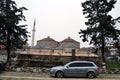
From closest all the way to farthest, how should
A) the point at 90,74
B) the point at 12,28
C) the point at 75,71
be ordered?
the point at 75,71, the point at 90,74, the point at 12,28

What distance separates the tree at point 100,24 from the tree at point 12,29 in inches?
456

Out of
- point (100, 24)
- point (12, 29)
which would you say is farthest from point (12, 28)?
point (100, 24)

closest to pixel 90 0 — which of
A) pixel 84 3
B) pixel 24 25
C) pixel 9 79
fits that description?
pixel 84 3

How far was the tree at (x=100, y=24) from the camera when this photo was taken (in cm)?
5281

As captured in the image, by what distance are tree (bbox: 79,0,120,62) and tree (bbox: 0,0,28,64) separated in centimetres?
1158

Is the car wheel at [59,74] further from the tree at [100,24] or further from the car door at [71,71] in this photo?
the tree at [100,24]

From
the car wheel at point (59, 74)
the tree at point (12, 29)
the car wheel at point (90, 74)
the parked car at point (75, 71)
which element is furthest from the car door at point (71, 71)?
the tree at point (12, 29)

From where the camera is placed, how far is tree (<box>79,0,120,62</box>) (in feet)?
173

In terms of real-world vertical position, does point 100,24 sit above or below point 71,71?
above

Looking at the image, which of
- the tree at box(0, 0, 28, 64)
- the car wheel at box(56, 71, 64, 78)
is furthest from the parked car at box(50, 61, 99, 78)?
the tree at box(0, 0, 28, 64)

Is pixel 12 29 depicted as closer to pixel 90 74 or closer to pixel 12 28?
pixel 12 28

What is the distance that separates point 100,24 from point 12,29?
16196mm

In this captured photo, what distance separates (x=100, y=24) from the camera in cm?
5259

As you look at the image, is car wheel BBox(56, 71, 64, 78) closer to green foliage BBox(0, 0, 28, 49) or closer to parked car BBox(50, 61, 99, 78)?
parked car BBox(50, 61, 99, 78)
